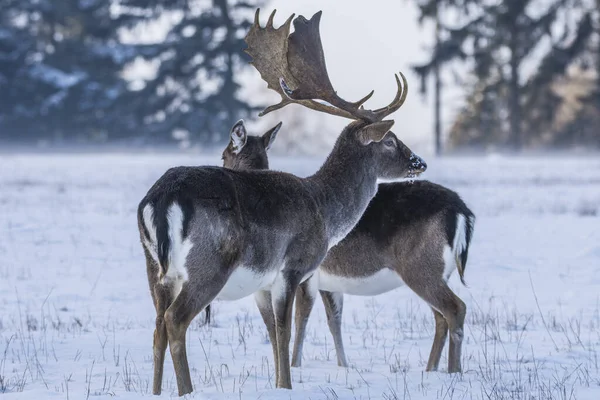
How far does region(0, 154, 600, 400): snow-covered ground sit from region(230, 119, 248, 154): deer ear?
5.28 feet

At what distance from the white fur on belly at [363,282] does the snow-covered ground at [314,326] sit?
55 centimetres

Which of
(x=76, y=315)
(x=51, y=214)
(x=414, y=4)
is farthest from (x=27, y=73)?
(x=76, y=315)

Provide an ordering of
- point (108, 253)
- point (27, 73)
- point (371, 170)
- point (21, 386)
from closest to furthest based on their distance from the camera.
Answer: point (21, 386), point (371, 170), point (108, 253), point (27, 73)

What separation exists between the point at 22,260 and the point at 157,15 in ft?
120

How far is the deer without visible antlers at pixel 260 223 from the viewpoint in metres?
5.68

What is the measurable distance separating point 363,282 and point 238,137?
178cm

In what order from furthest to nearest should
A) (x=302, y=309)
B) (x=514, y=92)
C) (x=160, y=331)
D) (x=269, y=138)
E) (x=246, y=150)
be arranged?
(x=514, y=92) → (x=269, y=138) → (x=246, y=150) → (x=302, y=309) → (x=160, y=331)

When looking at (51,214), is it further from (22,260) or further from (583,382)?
(583,382)

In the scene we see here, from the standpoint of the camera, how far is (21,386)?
614 cm

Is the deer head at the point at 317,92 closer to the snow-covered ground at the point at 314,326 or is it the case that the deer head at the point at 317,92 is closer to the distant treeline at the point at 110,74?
the snow-covered ground at the point at 314,326

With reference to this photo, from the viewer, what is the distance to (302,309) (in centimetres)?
749

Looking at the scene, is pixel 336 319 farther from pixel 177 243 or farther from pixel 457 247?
pixel 177 243

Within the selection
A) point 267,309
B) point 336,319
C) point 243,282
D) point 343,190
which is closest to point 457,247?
point 343,190

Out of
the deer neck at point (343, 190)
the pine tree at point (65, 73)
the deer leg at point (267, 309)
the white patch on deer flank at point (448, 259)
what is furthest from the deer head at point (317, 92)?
the pine tree at point (65, 73)
